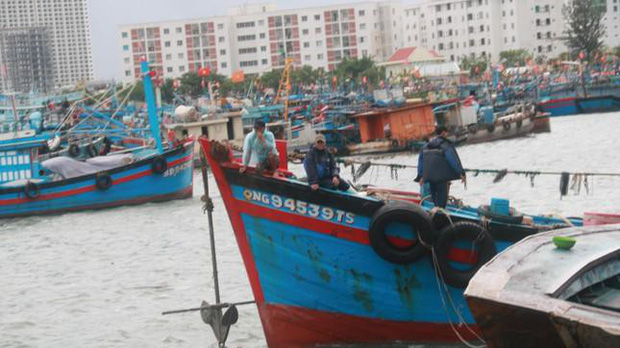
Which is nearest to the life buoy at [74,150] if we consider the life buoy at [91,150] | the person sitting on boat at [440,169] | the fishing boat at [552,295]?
the life buoy at [91,150]

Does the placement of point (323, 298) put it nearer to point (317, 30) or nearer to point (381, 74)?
point (381, 74)

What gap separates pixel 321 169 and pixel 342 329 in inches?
76.0

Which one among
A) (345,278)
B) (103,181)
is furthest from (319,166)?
(103,181)

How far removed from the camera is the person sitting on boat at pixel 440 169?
44.4 ft

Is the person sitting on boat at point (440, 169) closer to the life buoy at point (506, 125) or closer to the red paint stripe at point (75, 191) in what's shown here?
the red paint stripe at point (75, 191)

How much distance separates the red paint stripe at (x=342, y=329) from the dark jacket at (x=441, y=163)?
2123mm

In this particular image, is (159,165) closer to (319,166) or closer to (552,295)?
(319,166)

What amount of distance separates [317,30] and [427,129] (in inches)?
3648

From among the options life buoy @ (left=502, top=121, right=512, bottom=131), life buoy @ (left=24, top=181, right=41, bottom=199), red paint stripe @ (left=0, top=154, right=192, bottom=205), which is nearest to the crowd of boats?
red paint stripe @ (left=0, top=154, right=192, bottom=205)

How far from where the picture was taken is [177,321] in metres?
16.4

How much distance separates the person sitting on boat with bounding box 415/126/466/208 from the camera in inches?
533

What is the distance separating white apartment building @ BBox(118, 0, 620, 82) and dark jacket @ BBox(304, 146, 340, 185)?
416ft

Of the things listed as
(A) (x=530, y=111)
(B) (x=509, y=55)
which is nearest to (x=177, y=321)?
(A) (x=530, y=111)

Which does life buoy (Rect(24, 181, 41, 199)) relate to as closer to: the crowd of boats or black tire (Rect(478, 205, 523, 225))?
the crowd of boats
